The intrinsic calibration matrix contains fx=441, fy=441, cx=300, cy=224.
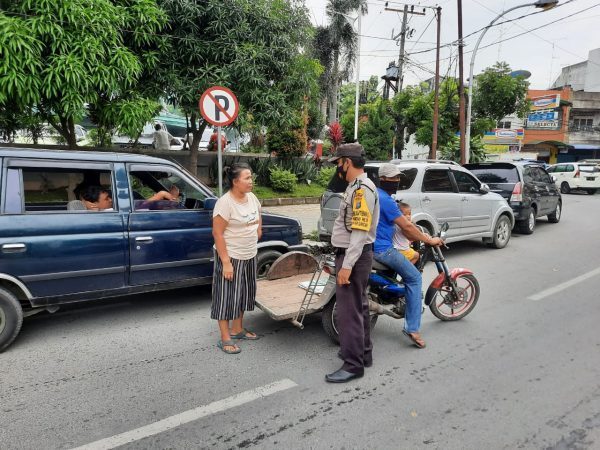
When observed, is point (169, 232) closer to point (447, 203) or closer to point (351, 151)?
point (351, 151)

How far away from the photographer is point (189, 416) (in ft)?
9.96

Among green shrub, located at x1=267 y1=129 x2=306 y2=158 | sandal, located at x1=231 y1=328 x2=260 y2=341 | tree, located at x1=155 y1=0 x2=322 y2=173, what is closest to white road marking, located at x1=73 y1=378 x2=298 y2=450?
sandal, located at x1=231 y1=328 x2=260 y2=341

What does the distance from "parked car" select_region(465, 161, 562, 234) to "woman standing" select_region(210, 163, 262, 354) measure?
26.6ft

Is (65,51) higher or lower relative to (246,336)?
higher

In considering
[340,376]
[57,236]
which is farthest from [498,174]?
[57,236]

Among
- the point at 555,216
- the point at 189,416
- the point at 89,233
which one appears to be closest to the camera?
the point at 189,416

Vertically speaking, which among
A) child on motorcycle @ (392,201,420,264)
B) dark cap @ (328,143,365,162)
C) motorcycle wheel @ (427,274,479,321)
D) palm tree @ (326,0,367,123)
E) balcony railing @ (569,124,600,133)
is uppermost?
palm tree @ (326,0,367,123)

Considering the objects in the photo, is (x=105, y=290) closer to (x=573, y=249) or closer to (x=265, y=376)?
(x=265, y=376)

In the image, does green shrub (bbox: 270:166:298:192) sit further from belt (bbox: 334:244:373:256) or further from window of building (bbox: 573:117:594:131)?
window of building (bbox: 573:117:594:131)

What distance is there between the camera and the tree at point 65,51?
6.43m

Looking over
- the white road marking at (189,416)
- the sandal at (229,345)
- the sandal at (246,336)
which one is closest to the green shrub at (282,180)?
the sandal at (246,336)

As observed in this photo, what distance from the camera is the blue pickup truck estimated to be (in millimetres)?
3939

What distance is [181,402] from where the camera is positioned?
3.21 meters

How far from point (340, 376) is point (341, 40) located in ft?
94.0
